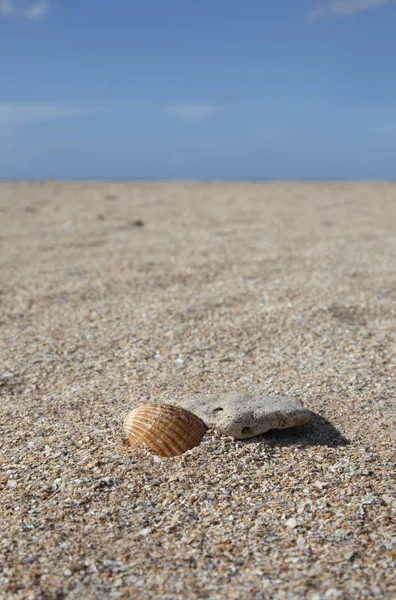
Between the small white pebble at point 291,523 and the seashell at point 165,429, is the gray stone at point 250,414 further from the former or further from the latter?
the small white pebble at point 291,523

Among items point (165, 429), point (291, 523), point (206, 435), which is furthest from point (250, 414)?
point (291, 523)

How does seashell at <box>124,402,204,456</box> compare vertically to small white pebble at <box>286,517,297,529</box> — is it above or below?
above

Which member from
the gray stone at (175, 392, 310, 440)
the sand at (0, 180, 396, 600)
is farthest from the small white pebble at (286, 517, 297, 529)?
the gray stone at (175, 392, 310, 440)

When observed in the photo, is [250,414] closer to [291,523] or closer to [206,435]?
[206,435]

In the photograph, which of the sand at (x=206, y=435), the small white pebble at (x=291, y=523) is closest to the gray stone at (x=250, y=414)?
the sand at (x=206, y=435)

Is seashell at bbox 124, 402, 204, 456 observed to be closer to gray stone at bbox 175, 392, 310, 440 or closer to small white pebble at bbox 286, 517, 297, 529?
gray stone at bbox 175, 392, 310, 440

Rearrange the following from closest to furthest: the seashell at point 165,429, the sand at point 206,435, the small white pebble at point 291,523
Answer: the sand at point 206,435, the small white pebble at point 291,523, the seashell at point 165,429
